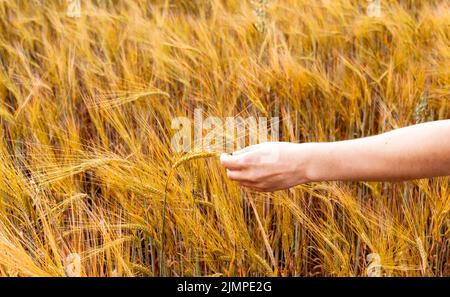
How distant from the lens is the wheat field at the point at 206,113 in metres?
1.28

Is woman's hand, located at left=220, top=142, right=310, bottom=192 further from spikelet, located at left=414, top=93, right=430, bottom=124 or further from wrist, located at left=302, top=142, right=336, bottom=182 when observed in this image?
spikelet, located at left=414, top=93, right=430, bottom=124

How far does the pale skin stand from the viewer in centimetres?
93

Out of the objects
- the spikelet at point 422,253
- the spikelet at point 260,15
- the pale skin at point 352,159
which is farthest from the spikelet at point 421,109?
the pale skin at point 352,159

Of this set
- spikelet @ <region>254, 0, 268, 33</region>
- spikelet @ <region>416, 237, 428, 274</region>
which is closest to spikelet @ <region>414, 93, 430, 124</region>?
spikelet @ <region>416, 237, 428, 274</region>

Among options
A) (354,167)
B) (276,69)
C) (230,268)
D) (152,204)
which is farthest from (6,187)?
(276,69)

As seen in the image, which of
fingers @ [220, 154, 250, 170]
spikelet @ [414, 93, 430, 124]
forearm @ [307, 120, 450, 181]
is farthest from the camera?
spikelet @ [414, 93, 430, 124]

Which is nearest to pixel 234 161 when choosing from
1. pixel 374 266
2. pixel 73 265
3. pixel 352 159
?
pixel 352 159

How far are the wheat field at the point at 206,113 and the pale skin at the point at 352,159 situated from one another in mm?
140

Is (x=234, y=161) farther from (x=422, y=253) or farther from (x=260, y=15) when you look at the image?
(x=260, y=15)

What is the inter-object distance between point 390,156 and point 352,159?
5cm

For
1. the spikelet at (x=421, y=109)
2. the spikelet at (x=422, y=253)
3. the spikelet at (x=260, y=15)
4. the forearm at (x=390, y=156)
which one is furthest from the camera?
the spikelet at (x=260, y=15)

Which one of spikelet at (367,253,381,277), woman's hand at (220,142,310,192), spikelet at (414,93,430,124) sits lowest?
spikelet at (367,253,381,277)

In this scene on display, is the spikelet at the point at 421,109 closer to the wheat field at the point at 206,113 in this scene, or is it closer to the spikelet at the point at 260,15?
the wheat field at the point at 206,113

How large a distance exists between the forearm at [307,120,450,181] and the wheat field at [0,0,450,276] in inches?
9.5
